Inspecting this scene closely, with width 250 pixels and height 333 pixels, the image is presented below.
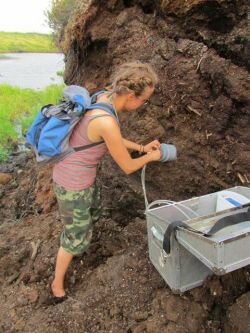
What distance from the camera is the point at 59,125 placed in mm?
2445

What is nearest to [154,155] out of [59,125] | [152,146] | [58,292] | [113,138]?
[152,146]

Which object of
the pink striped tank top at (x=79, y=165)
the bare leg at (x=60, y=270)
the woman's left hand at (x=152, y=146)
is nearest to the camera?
the pink striped tank top at (x=79, y=165)

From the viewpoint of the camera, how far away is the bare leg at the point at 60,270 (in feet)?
9.40

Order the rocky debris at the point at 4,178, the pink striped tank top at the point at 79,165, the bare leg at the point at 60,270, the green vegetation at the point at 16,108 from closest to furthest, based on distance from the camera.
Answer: the pink striped tank top at the point at 79,165
the bare leg at the point at 60,270
the rocky debris at the point at 4,178
the green vegetation at the point at 16,108

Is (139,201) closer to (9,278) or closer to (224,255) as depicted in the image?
(9,278)

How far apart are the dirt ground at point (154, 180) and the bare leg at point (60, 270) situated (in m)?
0.11

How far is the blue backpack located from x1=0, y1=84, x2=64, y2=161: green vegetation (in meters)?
4.86

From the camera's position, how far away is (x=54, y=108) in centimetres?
253

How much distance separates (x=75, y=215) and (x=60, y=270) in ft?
1.57

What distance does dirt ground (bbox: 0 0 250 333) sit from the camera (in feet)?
8.45

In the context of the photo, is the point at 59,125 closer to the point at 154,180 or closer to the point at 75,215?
Result: the point at 75,215

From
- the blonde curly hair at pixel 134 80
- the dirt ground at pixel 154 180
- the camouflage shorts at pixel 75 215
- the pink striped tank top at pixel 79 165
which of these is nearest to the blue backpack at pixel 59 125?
the pink striped tank top at pixel 79 165

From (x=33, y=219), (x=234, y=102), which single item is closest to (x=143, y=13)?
(x=234, y=102)

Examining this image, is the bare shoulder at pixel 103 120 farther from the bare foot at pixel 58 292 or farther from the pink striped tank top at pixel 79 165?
the bare foot at pixel 58 292
